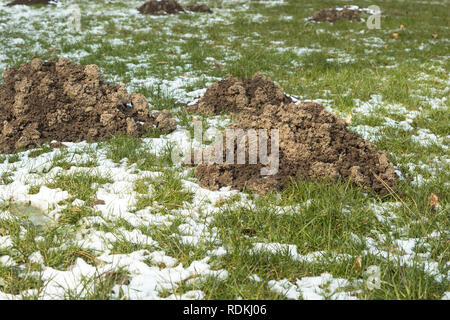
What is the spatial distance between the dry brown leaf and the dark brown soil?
341 mm

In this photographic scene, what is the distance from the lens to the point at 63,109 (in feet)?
16.2

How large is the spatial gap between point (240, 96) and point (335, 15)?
922 centimetres

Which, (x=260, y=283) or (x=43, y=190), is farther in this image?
(x=43, y=190)

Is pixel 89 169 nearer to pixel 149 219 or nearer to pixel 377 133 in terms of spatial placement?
pixel 149 219

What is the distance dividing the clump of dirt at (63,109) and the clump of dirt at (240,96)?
916 mm

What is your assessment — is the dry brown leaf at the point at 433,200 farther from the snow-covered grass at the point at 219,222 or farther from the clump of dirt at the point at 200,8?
the clump of dirt at the point at 200,8

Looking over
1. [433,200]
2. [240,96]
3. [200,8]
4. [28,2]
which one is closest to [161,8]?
[200,8]

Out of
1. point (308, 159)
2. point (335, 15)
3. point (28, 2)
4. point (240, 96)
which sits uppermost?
point (28, 2)

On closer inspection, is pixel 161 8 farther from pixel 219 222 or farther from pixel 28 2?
pixel 219 222

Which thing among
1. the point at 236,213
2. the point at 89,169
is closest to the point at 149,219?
the point at 236,213

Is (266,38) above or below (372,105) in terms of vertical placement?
above

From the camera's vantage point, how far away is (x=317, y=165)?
12.7ft
